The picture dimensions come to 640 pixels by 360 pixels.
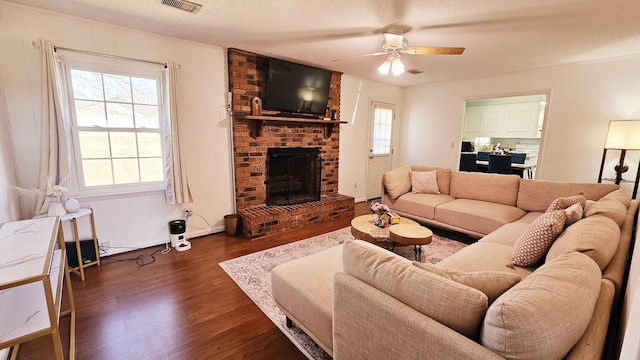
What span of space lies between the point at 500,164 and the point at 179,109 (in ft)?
18.5

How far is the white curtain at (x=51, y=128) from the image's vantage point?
241 centimetres

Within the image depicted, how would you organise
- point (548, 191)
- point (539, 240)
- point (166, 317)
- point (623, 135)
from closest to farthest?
point (539, 240) < point (166, 317) < point (548, 191) < point (623, 135)

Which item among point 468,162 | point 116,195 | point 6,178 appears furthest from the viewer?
point 468,162

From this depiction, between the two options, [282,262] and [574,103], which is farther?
[574,103]

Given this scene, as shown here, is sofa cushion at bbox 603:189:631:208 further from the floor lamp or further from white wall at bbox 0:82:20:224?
white wall at bbox 0:82:20:224

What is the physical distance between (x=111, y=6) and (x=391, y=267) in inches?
120

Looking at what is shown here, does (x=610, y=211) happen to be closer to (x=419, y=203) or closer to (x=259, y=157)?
(x=419, y=203)

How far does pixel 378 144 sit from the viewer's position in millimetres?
5793

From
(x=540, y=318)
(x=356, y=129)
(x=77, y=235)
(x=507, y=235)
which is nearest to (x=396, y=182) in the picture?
(x=356, y=129)

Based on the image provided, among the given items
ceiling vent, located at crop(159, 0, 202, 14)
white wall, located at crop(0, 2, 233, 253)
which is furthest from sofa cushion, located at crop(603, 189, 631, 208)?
white wall, located at crop(0, 2, 233, 253)

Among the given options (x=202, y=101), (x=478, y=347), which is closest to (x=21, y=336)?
(x=478, y=347)

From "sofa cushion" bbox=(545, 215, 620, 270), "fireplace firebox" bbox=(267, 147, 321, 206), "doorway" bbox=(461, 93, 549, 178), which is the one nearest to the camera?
"sofa cushion" bbox=(545, 215, 620, 270)

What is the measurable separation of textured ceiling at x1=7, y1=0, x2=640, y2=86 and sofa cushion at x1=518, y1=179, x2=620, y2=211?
159cm

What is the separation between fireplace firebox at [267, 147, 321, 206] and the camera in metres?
4.11
